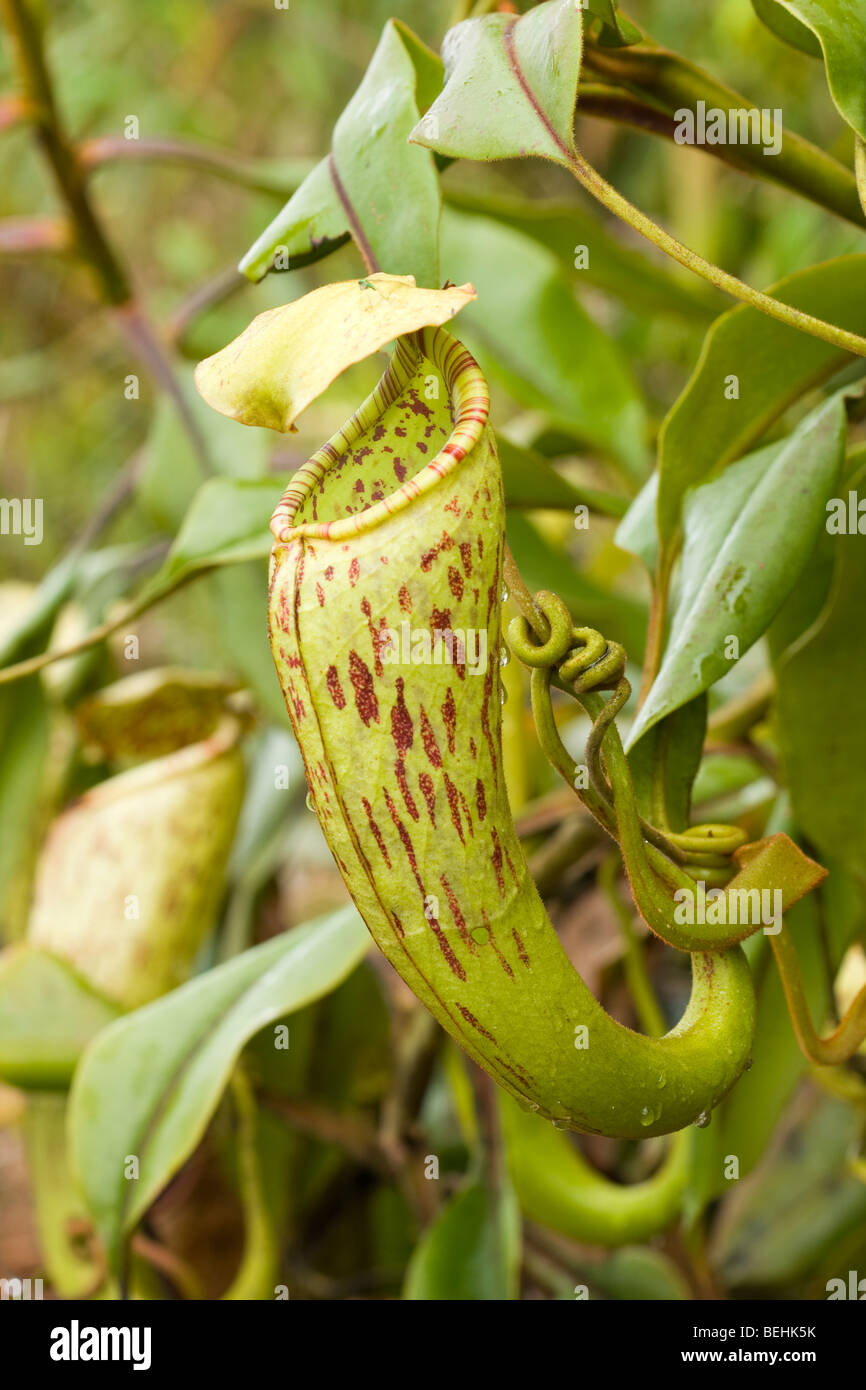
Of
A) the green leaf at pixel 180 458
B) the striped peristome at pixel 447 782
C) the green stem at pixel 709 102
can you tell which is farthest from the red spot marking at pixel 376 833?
the green leaf at pixel 180 458

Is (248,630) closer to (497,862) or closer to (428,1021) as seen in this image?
(428,1021)

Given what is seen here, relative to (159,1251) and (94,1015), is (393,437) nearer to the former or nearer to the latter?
(94,1015)

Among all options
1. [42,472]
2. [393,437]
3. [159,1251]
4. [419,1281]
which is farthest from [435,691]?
[42,472]

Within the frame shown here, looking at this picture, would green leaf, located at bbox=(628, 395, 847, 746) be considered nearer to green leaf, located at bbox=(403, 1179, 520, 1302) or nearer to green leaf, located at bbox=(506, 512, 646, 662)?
green leaf, located at bbox=(506, 512, 646, 662)

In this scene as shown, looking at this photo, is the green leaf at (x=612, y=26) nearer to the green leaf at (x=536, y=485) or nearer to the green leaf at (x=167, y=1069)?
the green leaf at (x=536, y=485)

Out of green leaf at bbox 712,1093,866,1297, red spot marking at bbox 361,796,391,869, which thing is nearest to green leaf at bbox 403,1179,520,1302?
green leaf at bbox 712,1093,866,1297
